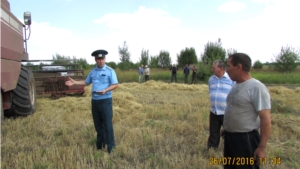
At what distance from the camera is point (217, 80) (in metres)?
3.97

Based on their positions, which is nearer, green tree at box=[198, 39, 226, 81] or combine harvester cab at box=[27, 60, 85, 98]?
combine harvester cab at box=[27, 60, 85, 98]

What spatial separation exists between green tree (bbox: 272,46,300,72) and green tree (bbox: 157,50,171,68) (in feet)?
50.5

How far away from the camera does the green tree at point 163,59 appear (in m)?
38.1

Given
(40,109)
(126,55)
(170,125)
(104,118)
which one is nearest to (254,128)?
(104,118)

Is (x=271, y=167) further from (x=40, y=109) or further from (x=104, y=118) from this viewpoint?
(x=40, y=109)

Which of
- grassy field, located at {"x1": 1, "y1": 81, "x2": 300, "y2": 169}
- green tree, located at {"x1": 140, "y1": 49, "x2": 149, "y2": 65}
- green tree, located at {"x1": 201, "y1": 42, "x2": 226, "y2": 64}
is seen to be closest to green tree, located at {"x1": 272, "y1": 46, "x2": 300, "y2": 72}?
green tree, located at {"x1": 201, "y1": 42, "x2": 226, "y2": 64}

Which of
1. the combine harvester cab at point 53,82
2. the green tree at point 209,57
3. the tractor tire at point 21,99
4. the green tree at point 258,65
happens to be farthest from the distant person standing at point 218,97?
the green tree at point 258,65

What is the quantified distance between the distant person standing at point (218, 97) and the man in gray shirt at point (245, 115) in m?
1.46

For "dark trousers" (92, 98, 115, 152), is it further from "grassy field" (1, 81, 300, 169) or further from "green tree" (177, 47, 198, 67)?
"green tree" (177, 47, 198, 67)

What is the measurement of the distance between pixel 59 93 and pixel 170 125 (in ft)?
18.4

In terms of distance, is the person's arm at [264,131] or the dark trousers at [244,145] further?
the dark trousers at [244,145]

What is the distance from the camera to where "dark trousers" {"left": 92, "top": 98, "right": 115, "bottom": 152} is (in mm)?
3760

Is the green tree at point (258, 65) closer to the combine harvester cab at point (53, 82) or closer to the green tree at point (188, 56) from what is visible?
the green tree at point (188, 56)

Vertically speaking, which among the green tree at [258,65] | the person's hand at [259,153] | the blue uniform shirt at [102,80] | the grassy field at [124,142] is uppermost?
the green tree at [258,65]
